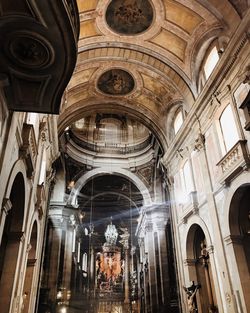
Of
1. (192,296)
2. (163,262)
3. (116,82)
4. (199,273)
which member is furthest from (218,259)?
(163,262)

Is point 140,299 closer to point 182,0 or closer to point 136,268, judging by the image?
point 136,268

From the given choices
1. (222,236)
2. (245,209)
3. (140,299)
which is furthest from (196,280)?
(140,299)

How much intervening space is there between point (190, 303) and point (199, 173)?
4.55 metres

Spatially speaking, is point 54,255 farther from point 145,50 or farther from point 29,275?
point 145,50

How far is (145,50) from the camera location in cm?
1198

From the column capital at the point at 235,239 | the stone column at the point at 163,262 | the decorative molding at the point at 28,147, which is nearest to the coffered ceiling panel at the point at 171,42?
the decorative molding at the point at 28,147

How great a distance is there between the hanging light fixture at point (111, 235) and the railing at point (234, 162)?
18813mm

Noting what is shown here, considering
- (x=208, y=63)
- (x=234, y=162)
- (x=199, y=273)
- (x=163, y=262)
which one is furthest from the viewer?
(x=163, y=262)

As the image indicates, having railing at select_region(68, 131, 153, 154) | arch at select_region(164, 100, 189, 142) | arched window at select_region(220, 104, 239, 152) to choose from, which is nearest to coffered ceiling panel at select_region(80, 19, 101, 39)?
arch at select_region(164, 100, 189, 142)

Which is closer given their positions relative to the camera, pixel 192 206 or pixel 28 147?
pixel 28 147

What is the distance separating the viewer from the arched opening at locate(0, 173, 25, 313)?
296 inches

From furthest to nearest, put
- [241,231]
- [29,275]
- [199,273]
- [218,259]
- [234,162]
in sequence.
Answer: [199,273], [29,275], [218,259], [241,231], [234,162]

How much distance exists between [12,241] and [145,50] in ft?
28.1

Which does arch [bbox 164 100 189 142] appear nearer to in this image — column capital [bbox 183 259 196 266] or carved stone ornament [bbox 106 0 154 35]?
carved stone ornament [bbox 106 0 154 35]
